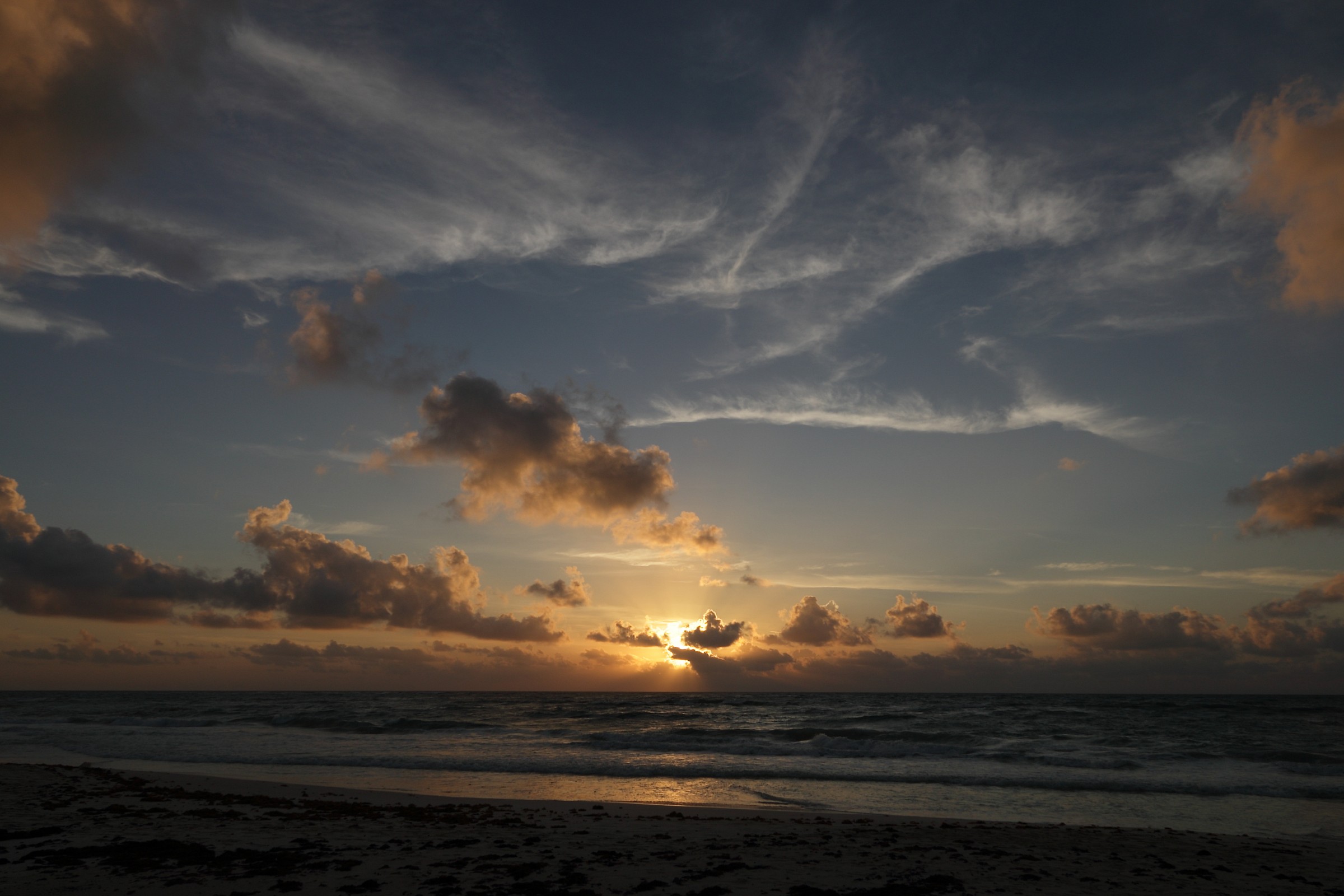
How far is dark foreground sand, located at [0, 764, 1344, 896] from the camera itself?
1172 centimetres

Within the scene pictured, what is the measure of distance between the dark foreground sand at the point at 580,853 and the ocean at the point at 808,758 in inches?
169

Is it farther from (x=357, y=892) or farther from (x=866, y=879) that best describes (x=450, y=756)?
(x=866, y=879)

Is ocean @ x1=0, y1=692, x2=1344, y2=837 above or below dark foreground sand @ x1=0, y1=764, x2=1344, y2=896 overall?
below

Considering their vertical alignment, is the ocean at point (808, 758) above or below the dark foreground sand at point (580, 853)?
below

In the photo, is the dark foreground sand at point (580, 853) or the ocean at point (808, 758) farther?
the ocean at point (808, 758)

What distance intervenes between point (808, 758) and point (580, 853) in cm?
2506

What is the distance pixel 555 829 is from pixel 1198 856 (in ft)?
47.3

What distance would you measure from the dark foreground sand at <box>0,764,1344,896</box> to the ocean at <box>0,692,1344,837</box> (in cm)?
429

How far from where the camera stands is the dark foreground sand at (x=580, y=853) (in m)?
11.7

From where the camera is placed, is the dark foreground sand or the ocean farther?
the ocean

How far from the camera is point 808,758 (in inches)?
1416

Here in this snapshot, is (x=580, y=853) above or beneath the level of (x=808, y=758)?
above

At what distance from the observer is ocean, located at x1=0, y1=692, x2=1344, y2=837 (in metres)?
23.1

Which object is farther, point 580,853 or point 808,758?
point 808,758
